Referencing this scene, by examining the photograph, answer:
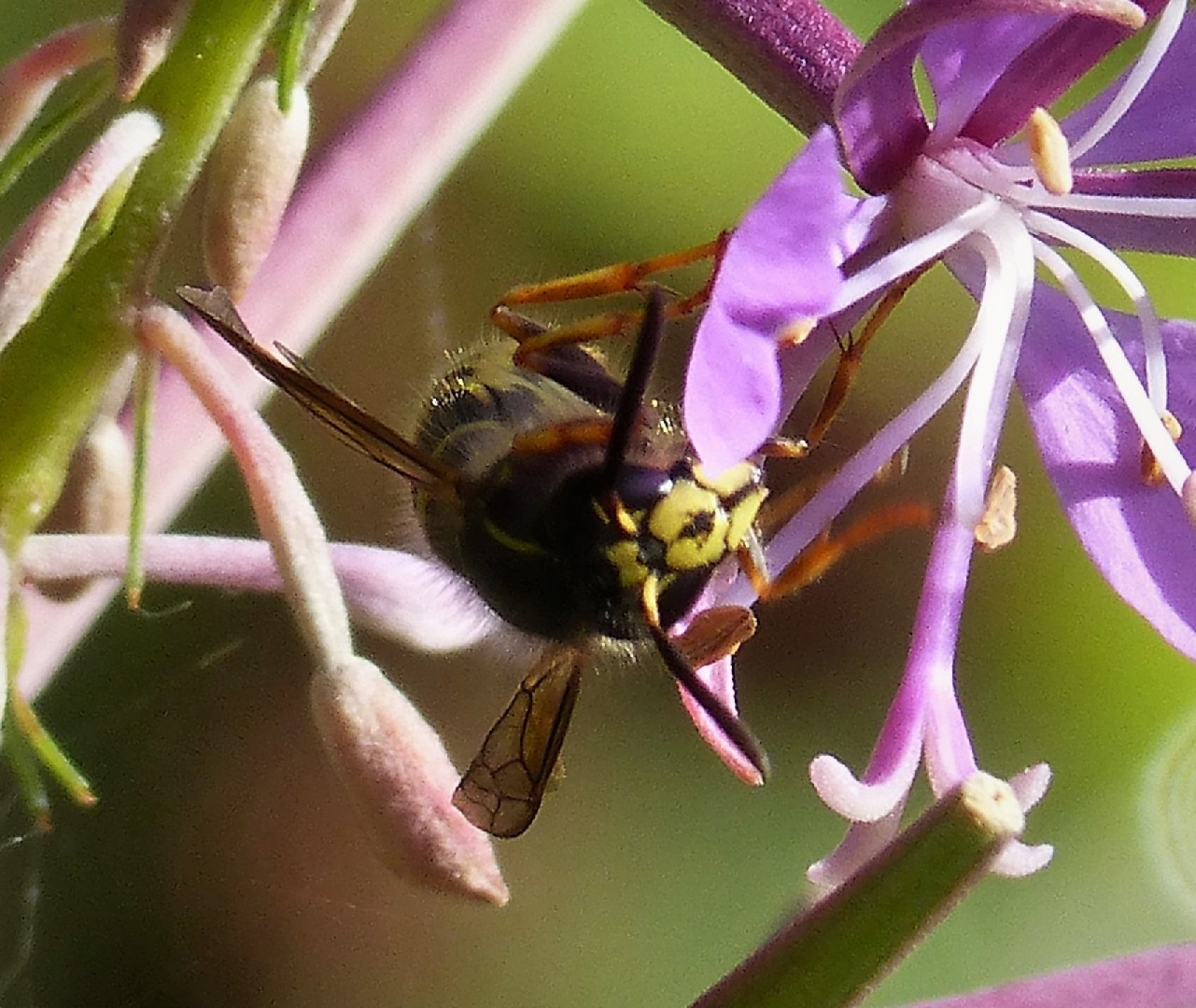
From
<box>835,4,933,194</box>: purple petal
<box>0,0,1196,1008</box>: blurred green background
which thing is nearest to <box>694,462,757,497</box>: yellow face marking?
<box>835,4,933,194</box>: purple petal

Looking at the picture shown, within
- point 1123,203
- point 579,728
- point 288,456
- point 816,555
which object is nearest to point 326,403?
point 288,456

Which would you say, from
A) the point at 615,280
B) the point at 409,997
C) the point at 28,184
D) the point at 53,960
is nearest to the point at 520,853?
the point at 409,997

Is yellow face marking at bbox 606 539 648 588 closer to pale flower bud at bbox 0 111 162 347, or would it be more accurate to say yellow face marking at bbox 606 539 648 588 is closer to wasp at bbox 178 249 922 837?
wasp at bbox 178 249 922 837

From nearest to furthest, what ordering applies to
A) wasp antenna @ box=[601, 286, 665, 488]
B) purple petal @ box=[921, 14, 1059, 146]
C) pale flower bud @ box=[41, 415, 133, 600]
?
wasp antenna @ box=[601, 286, 665, 488] → purple petal @ box=[921, 14, 1059, 146] → pale flower bud @ box=[41, 415, 133, 600]

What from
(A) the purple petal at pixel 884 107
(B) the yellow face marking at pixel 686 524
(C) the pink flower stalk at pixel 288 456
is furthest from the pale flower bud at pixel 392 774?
(A) the purple petal at pixel 884 107

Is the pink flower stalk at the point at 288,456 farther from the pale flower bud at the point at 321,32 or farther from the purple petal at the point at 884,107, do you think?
the purple petal at the point at 884,107

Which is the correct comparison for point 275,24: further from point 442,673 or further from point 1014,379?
point 442,673

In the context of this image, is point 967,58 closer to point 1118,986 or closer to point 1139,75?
point 1139,75
